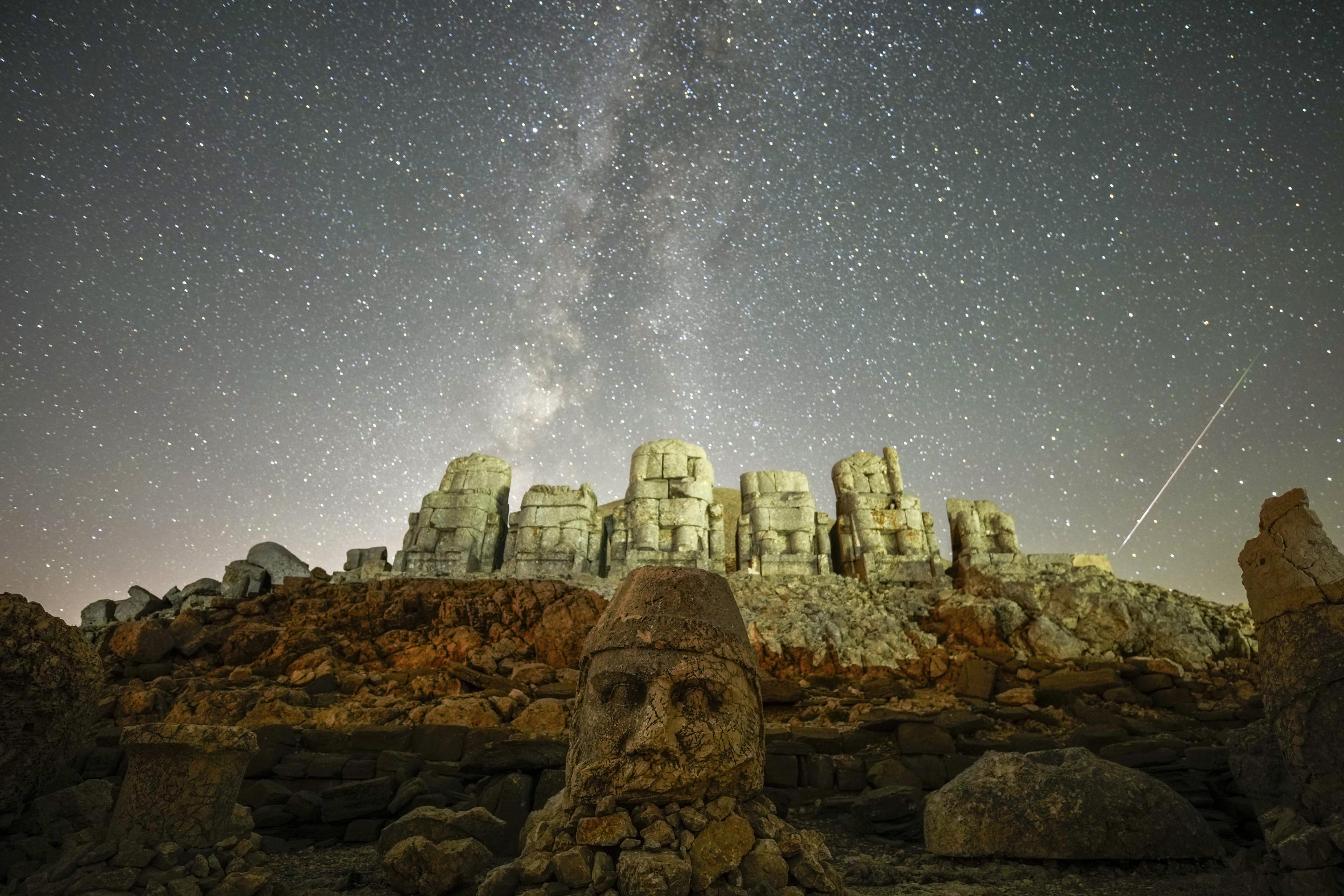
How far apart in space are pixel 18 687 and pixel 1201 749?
10.1 m

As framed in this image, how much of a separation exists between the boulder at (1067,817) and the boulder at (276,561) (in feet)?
48.1

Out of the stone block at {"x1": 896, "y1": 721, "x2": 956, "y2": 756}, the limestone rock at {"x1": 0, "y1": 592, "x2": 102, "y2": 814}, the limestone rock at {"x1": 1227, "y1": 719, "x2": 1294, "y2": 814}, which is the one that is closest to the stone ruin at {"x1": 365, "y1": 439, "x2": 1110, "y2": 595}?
the stone block at {"x1": 896, "y1": 721, "x2": 956, "y2": 756}

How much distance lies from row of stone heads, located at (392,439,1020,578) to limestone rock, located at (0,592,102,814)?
10.7m

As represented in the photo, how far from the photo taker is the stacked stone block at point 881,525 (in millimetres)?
15906

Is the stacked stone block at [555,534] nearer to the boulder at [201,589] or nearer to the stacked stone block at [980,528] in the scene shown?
the boulder at [201,589]

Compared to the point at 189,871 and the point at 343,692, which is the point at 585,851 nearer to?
the point at 189,871

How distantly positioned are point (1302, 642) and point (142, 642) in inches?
589

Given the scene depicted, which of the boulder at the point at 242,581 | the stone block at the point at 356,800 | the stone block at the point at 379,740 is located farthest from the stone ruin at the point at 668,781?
the boulder at the point at 242,581

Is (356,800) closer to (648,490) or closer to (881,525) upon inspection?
(648,490)

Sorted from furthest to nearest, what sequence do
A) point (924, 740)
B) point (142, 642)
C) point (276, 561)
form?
point (276, 561) < point (142, 642) < point (924, 740)

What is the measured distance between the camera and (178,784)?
4898mm

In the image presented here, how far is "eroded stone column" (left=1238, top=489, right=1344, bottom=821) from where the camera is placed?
15.7ft

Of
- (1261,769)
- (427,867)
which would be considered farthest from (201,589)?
(1261,769)

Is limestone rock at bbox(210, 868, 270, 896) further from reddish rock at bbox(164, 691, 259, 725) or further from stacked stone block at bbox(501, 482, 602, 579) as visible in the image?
stacked stone block at bbox(501, 482, 602, 579)
